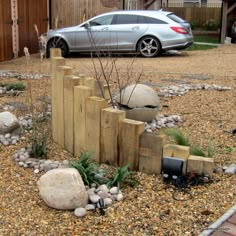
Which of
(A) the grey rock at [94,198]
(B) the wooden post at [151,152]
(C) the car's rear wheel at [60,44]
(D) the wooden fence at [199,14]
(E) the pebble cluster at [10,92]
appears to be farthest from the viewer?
(D) the wooden fence at [199,14]

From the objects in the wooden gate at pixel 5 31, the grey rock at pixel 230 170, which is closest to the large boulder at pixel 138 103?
the grey rock at pixel 230 170

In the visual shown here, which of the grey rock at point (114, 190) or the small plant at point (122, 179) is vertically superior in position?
the small plant at point (122, 179)

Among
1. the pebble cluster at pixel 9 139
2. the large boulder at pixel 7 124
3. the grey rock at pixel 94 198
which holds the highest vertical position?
the large boulder at pixel 7 124

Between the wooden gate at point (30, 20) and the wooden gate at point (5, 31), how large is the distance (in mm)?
671

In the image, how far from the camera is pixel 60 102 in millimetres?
5074

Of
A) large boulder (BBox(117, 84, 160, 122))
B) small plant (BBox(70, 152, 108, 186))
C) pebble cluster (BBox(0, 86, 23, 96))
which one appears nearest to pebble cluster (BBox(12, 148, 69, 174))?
small plant (BBox(70, 152, 108, 186))

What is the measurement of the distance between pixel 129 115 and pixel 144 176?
1.59m

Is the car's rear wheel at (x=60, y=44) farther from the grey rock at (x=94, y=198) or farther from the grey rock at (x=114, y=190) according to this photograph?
the grey rock at (x=94, y=198)

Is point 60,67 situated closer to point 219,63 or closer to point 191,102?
point 191,102

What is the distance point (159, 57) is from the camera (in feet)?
50.0

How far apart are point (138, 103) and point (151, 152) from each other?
5.47 ft

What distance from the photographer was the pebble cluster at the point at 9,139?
507 cm

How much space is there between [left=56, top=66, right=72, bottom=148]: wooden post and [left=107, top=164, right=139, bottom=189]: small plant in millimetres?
1173

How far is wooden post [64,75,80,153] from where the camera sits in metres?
4.80
